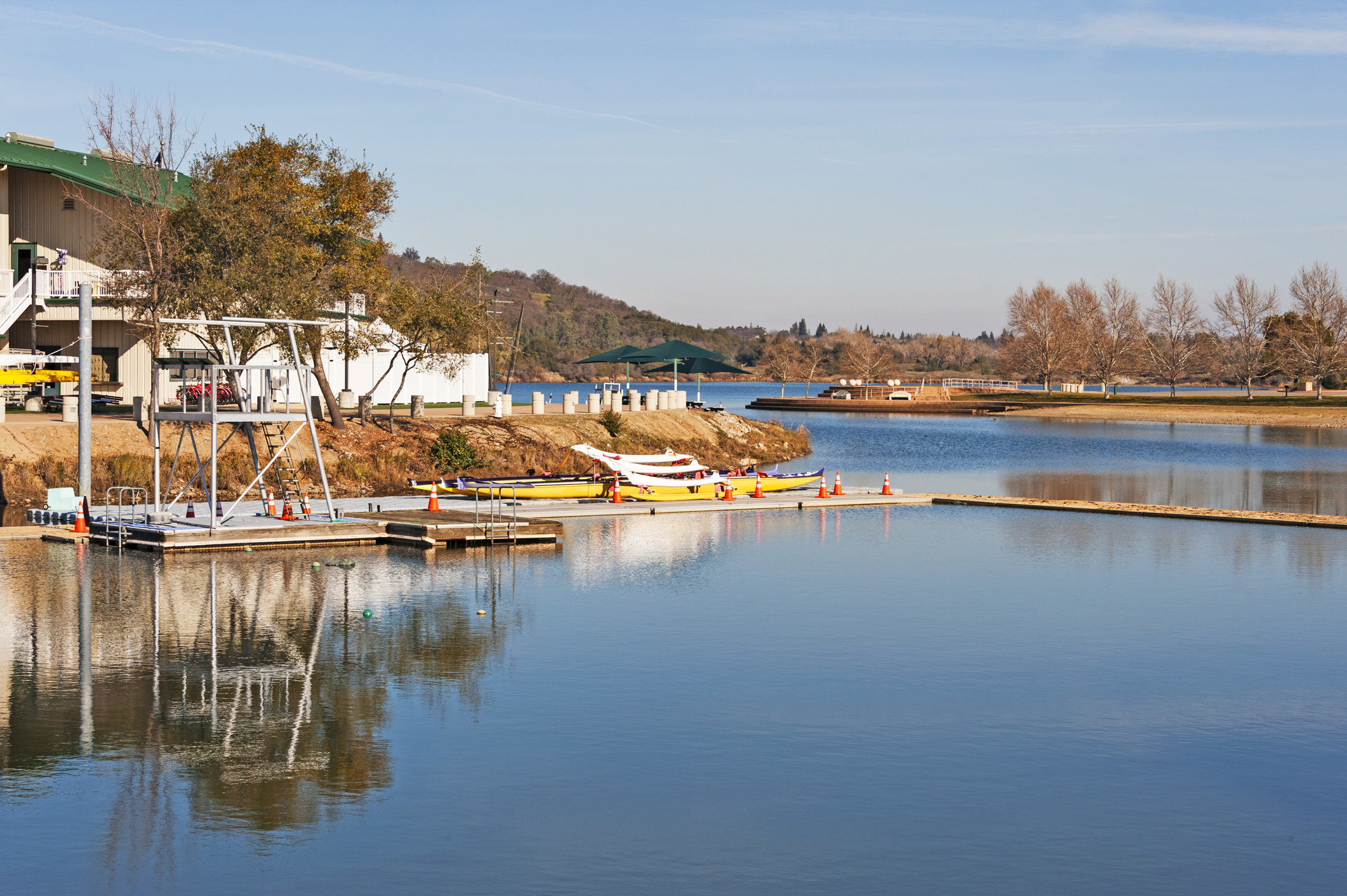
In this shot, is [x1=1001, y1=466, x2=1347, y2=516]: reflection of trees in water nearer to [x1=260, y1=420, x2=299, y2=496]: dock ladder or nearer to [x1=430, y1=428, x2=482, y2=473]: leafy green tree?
[x1=430, y1=428, x2=482, y2=473]: leafy green tree

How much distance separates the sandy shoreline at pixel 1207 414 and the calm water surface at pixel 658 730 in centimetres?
9547

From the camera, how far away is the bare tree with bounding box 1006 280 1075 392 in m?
164

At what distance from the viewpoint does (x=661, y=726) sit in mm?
17328

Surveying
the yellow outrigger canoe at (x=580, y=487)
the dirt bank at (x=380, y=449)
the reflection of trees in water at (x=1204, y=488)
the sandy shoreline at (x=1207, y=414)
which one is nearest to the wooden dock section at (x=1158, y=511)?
the reflection of trees in water at (x=1204, y=488)

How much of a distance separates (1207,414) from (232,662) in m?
118

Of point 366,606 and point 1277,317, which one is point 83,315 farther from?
point 1277,317

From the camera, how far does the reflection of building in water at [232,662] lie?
15055mm

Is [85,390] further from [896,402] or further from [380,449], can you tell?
[896,402]

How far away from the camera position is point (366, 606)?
2488cm

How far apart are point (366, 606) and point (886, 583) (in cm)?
1111

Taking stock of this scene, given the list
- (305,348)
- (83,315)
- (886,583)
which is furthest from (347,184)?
(886,583)

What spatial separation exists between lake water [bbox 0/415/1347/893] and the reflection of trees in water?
747 inches

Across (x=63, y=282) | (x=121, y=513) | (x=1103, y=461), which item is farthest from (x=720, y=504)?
(x=1103, y=461)

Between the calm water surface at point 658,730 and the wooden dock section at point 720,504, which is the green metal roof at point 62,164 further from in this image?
the calm water surface at point 658,730
